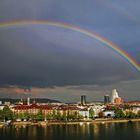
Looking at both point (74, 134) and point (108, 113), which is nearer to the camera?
point (74, 134)

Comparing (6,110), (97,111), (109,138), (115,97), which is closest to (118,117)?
(97,111)

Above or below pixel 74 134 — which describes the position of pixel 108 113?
above

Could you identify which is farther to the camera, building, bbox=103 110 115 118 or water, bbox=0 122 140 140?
building, bbox=103 110 115 118

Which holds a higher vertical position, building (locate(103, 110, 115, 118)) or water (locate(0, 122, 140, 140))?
building (locate(103, 110, 115, 118))

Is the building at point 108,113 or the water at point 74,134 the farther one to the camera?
the building at point 108,113

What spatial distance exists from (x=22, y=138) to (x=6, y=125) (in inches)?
544

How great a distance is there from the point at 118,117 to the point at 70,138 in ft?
85.2

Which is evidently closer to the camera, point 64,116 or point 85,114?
point 64,116

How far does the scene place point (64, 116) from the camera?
46.4 m

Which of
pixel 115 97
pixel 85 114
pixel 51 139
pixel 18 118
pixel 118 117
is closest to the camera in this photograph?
pixel 51 139

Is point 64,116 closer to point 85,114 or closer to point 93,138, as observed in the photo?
point 85,114

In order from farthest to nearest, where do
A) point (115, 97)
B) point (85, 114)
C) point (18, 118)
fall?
point (115, 97), point (85, 114), point (18, 118)

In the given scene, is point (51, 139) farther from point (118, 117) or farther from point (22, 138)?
point (118, 117)

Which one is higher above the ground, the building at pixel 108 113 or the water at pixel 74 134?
the building at pixel 108 113
